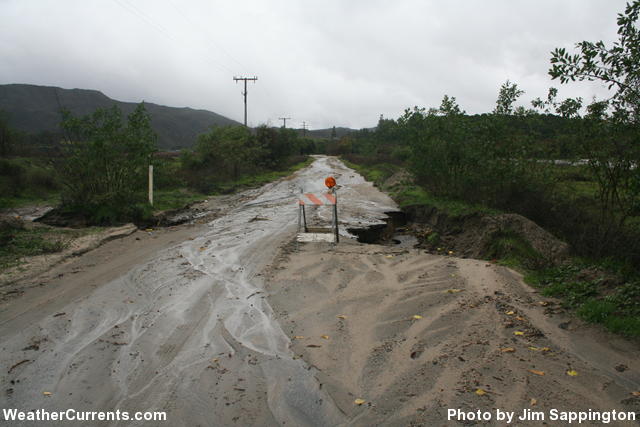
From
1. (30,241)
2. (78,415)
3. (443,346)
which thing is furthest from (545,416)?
(30,241)

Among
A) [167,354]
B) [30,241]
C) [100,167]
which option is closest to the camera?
[167,354]

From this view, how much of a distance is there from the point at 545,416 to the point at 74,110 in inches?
4792

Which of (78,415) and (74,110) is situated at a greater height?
(74,110)

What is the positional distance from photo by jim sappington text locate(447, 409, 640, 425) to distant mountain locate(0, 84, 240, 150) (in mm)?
83193

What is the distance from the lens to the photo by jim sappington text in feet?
11.2

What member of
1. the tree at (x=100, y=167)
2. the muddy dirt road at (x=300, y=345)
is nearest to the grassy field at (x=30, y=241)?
the muddy dirt road at (x=300, y=345)

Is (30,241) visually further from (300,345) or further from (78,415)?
(300,345)

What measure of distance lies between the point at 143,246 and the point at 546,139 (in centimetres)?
976

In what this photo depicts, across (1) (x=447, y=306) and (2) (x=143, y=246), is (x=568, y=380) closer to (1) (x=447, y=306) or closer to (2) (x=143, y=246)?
(1) (x=447, y=306)

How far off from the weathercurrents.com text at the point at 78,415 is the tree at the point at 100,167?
32.3 ft

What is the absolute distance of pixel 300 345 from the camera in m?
4.84

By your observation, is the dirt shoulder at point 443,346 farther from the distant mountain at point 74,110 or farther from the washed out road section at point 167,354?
the distant mountain at point 74,110

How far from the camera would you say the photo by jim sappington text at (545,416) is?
11.2ft

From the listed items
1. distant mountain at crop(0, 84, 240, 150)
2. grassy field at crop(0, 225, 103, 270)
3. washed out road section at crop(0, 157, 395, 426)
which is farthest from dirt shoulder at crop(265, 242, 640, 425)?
distant mountain at crop(0, 84, 240, 150)
